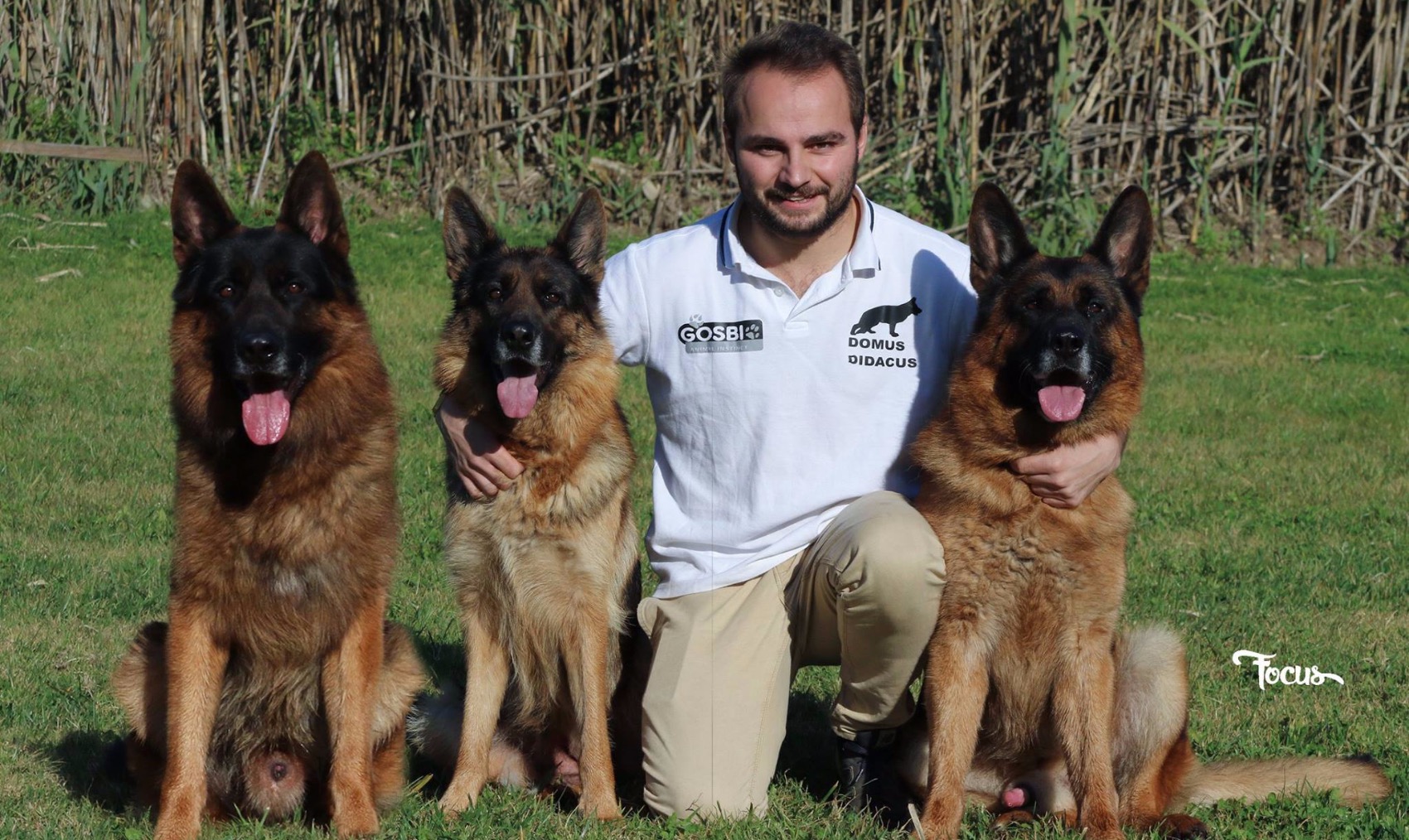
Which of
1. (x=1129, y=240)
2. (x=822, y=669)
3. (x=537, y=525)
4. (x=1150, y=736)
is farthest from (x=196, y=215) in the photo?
(x=1150, y=736)

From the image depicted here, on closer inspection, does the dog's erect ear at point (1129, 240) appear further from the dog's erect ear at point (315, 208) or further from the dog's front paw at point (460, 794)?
the dog's front paw at point (460, 794)

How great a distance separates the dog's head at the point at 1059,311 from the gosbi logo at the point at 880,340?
0.26 m

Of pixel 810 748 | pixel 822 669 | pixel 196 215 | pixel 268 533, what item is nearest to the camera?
pixel 268 533

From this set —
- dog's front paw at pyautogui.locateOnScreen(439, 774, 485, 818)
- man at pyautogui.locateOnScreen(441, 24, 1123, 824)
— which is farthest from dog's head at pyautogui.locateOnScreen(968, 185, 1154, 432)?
dog's front paw at pyautogui.locateOnScreen(439, 774, 485, 818)

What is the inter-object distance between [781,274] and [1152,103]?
7.89m

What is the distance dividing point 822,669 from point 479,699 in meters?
1.70

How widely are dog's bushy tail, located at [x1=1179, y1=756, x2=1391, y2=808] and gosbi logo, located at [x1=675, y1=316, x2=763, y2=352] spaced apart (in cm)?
180

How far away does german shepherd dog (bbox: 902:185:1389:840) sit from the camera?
3.70 metres

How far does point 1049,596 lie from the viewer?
371 centimetres

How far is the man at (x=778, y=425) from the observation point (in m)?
4.05

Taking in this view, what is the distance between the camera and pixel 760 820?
3.87m

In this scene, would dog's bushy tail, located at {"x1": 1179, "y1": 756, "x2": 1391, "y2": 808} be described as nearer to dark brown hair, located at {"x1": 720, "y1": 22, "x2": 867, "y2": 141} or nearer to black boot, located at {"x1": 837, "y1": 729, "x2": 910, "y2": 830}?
black boot, located at {"x1": 837, "y1": 729, "x2": 910, "y2": 830}

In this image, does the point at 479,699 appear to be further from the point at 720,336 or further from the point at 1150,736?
the point at 1150,736

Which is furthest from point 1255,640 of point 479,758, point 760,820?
point 479,758
